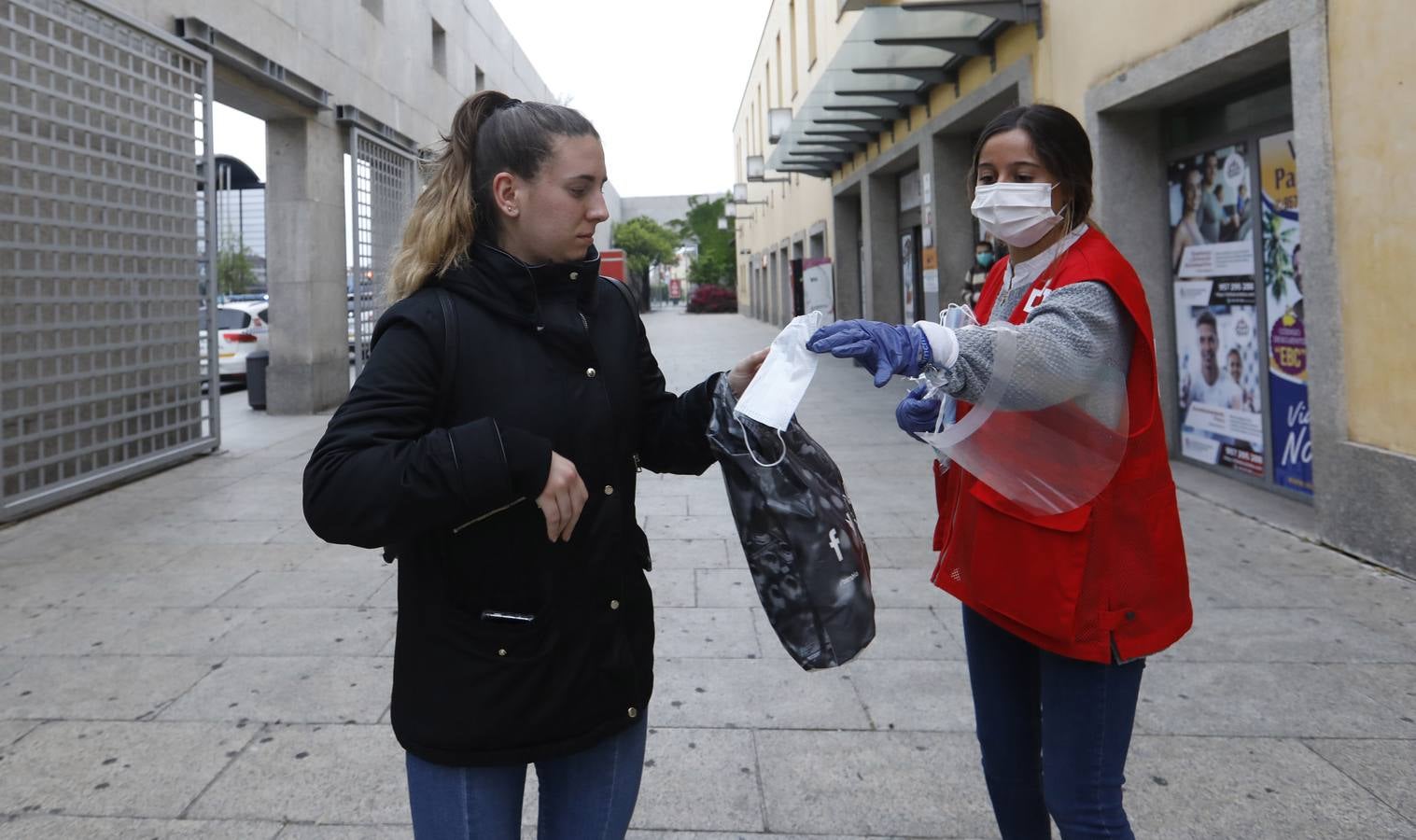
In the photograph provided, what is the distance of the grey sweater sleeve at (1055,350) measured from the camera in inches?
69.6

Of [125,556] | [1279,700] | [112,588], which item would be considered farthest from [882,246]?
[1279,700]

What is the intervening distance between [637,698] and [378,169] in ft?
46.5

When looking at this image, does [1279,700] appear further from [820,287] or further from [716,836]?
[820,287]

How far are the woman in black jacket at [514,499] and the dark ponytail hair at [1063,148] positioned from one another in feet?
3.00

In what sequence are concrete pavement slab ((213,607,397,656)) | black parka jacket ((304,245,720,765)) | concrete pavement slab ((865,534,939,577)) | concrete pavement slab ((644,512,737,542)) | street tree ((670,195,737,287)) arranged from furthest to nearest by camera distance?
street tree ((670,195,737,287)) → concrete pavement slab ((644,512,737,542)) → concrete pavement slab ((865,534,939,577)) → concrete pavement slab ((213,607,397,656)) → black parka jacket ((304,245,720,765))

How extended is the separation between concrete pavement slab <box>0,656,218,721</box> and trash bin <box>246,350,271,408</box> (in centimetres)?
975

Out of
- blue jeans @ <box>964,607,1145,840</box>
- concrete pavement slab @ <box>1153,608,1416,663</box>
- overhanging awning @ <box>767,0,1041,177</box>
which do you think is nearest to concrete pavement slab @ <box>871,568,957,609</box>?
concrete pavement slab @ <box>1153,608,1416,663</box>

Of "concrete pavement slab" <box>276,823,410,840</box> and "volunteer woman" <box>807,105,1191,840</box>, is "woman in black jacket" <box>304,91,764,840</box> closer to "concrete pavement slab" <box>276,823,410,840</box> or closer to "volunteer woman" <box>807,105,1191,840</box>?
"volunteer woman" <box>807,105,1191,840</box>

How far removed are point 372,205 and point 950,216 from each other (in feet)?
26.5

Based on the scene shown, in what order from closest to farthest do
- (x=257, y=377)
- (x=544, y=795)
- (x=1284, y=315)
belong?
(x=544, y=795)
(x=1284, y=315)
(x=257, y=377)

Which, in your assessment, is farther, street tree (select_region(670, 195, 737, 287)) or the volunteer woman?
street tree (select_region(670, 195, 737, 287))

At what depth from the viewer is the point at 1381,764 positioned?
3051 millimetres

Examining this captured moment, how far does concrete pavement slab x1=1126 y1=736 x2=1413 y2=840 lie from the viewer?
8.93 feet

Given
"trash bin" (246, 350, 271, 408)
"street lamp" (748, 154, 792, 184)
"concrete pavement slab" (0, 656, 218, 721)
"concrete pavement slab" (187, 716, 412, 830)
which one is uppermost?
"street lamp" (748, 154, 792, 184)
